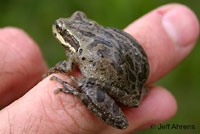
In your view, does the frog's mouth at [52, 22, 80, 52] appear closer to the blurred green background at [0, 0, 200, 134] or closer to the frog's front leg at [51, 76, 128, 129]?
the frog's front leg at [51, 76, 128, 129]

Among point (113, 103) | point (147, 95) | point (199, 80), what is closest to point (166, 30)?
point (147, 95)

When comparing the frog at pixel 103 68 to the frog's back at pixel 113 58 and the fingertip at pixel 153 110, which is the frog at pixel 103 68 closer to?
the frog's back at pixel 113 58

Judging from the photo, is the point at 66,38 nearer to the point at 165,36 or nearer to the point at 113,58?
the point at 113,58

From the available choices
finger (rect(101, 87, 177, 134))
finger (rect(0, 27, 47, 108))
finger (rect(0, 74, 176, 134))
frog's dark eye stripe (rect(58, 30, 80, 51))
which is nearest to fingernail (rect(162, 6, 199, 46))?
finger (rect(101, 87, 177, 134))

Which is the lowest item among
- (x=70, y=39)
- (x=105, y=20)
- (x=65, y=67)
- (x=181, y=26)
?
(x=181, y=26)

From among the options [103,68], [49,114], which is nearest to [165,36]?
[103,68]

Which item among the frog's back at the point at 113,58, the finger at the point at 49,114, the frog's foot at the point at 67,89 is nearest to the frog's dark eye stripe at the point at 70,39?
the frog's back at the point at 113,58
